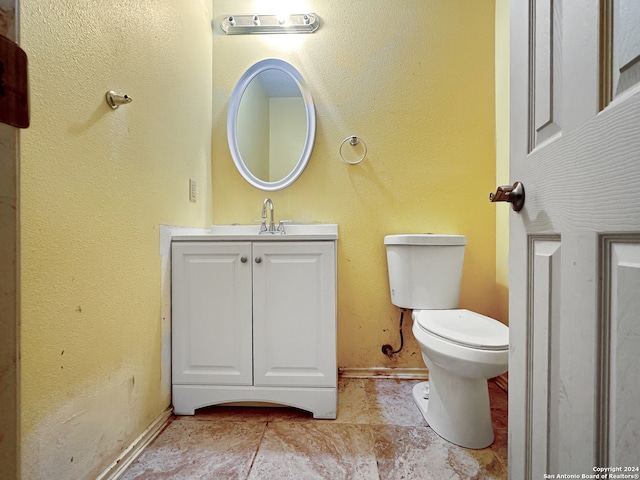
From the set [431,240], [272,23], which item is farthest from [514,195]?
[272,23]

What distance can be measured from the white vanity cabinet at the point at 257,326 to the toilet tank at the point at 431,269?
432 mm

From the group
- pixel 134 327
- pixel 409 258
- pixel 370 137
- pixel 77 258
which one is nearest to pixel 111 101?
pixel 77 258

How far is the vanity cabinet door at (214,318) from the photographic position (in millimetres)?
1158

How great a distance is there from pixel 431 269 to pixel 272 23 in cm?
159

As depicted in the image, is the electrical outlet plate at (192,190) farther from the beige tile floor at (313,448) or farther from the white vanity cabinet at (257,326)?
the beige tile floor at (313,448)

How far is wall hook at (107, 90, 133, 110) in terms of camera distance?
853 mm

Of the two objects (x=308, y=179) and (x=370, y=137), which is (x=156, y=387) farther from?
(x=370, y=137)

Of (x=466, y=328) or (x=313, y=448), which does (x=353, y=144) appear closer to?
(x=466, y=328)

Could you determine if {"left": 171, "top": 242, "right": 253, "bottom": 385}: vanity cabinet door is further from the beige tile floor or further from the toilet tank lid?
the toilet tank lid

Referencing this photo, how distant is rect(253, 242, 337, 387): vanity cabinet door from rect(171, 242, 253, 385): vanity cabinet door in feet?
0.17

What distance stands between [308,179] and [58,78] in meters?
1.07

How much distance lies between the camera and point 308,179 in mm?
1580

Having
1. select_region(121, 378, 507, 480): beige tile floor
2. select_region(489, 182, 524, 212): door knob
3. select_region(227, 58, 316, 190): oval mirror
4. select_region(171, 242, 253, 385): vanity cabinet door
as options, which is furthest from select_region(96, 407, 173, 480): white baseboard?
select_region(489, 182, 524, 212): door knob

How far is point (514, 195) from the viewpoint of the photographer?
22.6 inches
